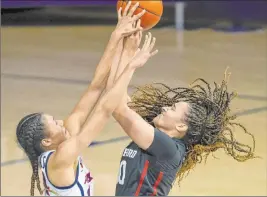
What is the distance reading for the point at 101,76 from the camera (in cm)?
247

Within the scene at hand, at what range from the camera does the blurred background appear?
4.28m

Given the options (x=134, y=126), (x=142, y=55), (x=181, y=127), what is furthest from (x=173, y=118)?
(x=142, y=55)

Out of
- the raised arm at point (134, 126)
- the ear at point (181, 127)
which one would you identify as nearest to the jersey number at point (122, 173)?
the raised arm at point (134, 126)

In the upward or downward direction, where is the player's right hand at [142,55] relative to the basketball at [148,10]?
downward

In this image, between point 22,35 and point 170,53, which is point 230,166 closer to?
point 170,53

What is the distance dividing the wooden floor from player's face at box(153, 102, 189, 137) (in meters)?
1.49

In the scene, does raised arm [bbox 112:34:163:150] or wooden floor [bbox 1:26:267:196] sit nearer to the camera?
raised arm [bbox 112:34:163:150]

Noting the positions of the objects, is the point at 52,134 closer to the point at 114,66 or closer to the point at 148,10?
the point at 114,66

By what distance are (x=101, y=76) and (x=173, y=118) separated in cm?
30

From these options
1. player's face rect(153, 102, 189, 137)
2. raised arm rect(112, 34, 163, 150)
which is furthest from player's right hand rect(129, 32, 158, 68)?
player's face rect(153, 102, 189, 137)

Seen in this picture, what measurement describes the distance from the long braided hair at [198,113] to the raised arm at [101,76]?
0.13m

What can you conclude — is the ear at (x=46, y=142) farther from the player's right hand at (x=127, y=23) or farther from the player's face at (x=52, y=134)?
the player's right hand at (x=127, y=23)

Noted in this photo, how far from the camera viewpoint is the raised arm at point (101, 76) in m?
2.33

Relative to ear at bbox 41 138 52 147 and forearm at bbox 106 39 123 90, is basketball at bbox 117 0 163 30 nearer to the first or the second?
forearm at bbox 106 39 123 90
